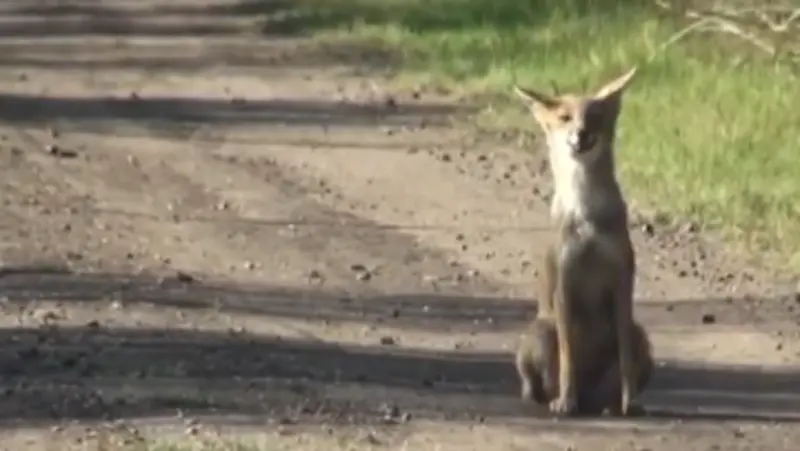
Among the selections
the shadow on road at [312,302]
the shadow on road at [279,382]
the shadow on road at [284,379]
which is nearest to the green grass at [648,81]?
the shadow on road at [312,302]

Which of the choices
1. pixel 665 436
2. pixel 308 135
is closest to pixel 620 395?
pixel 665 436

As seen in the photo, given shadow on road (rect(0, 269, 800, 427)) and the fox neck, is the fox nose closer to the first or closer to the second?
the fox neck

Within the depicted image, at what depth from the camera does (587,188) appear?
8.32 metres

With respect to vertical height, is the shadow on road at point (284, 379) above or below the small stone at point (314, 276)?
above

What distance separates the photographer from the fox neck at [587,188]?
8.29 metres

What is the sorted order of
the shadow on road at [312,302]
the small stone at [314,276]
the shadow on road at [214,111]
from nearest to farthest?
the shadow on road at [312,302], the small stone at [314,276], the shadow on road at [214,111]

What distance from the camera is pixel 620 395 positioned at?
847 centimetres

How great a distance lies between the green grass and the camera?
44.6 feet

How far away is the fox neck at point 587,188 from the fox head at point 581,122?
0.02m

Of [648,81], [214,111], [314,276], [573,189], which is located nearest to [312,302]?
[314,276]

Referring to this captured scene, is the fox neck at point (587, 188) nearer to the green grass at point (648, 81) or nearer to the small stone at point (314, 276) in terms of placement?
the small stone at point (314, 276)

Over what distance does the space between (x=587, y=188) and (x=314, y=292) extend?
10.5ft

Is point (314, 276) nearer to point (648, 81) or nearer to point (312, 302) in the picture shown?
point (312, 302)

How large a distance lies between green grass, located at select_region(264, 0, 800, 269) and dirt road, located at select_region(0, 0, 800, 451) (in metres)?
0.50
